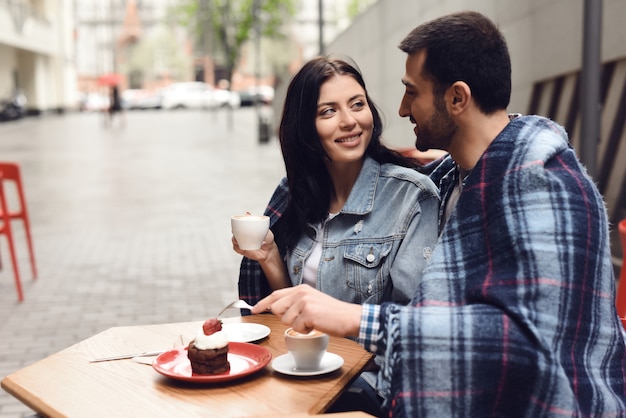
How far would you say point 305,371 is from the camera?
2.25 metres

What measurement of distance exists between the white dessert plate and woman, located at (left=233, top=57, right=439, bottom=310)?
0.79 feet

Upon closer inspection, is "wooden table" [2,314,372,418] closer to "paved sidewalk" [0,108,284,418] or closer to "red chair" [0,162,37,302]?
"paved sidewalk" [0,108,284,418]

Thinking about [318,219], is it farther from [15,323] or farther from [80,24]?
[80,24]

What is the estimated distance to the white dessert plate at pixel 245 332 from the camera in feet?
8.46

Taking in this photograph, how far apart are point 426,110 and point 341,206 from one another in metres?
0.84

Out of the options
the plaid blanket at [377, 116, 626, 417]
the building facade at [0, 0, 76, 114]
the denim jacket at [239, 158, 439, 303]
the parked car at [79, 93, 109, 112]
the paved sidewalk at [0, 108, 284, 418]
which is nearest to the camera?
the plaid blanket at [377, 116, 626, 417]

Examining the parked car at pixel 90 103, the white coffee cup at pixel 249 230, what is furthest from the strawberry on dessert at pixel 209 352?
the parked car at pixel 90 103

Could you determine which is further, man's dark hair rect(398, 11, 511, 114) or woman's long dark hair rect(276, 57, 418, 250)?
woman's long dark hair rect(276, 57, 418, 250)

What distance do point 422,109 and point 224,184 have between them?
41.8ft

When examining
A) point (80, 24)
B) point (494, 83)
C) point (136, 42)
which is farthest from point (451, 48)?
point (80, 24)

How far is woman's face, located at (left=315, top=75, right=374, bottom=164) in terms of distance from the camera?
2918 millimetres

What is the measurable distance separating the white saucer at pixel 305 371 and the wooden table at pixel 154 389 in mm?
19

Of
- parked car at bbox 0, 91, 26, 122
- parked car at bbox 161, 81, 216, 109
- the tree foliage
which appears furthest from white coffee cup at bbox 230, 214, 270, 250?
parked car at bbox 161, 81, 216, 109

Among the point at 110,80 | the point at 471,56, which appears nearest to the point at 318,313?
the point at 471,56
